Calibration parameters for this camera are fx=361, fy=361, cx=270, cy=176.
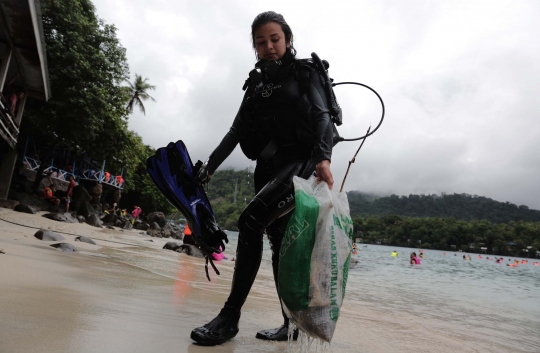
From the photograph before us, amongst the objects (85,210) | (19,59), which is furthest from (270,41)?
(85,210)

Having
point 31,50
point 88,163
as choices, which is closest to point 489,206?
point 88,163

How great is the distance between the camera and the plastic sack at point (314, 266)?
4.95 ft

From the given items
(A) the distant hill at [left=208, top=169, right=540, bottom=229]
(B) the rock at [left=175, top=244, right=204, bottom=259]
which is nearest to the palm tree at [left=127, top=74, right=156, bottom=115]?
(B) the rock at [left=175, top=244, right=204, bottom=259]

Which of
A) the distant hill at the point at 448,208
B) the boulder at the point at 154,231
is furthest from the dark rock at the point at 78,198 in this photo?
the distant hill at the point at 448,208

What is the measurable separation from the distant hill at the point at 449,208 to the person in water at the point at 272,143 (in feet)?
402

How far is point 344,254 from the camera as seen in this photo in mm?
1618

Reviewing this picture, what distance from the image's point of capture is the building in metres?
7.97

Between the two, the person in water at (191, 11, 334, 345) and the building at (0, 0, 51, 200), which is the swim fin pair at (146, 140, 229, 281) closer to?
the person in water at (191, 11, 334, 345)

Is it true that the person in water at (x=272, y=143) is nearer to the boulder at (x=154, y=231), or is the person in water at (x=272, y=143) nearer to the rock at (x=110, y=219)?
the rock at (x=110, y=219)

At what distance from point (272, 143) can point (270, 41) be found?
0.65 meters

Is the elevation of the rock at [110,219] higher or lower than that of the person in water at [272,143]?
lower

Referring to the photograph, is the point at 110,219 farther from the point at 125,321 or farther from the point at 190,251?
the point at 125,321

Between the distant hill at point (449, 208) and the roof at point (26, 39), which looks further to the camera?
the distant hill at point (449, 208)

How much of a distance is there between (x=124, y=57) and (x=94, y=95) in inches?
154
